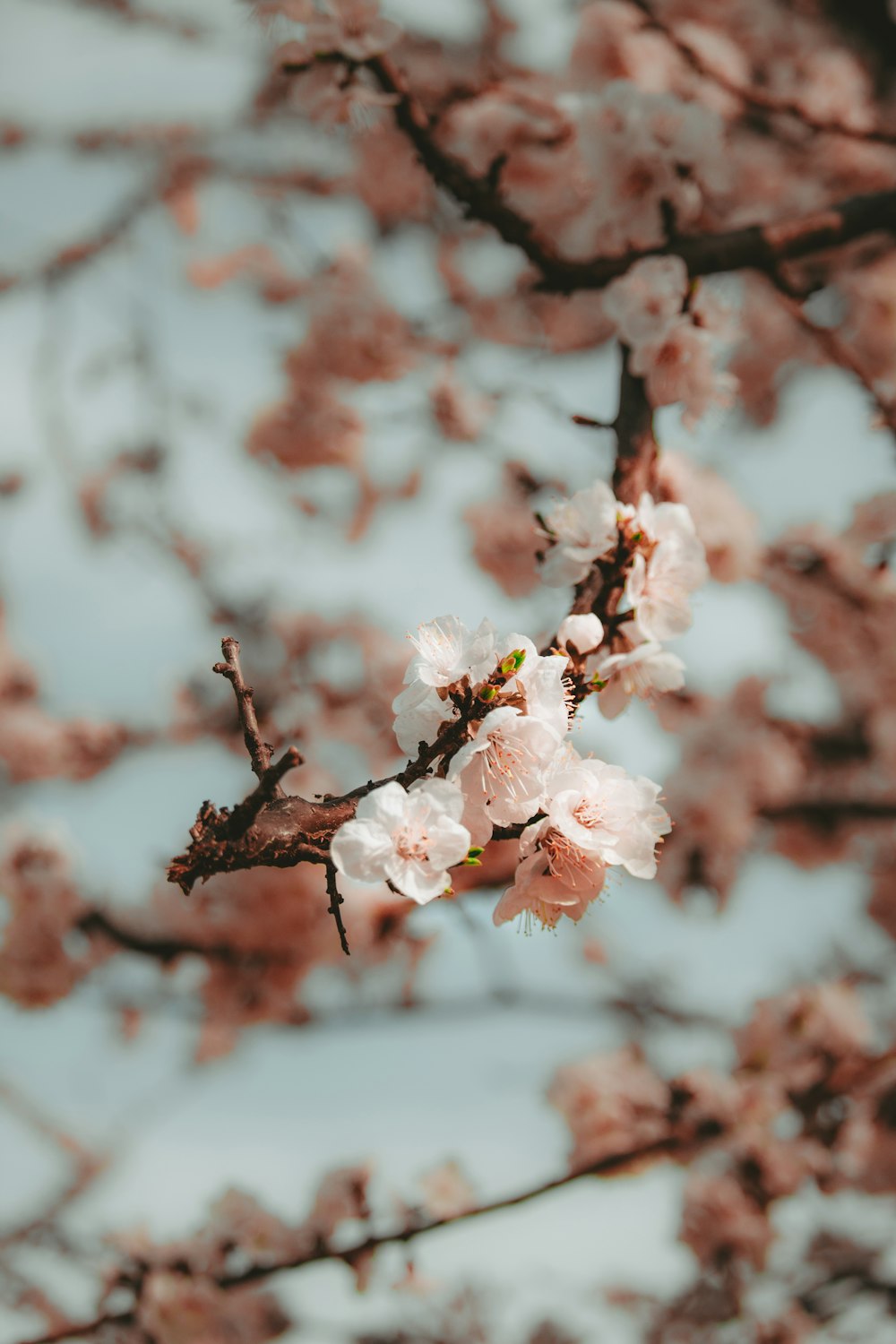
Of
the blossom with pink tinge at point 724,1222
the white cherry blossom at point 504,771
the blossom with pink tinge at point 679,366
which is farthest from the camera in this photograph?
the blossom with pink tinge at point 724,1222

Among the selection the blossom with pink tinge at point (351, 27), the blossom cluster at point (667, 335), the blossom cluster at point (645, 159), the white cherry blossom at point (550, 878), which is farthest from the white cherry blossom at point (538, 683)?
the blossom with pink tinge at point (351, 27)

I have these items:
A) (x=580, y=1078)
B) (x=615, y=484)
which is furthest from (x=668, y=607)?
(x=580, y=1078)

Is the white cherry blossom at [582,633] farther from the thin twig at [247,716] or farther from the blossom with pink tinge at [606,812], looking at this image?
the thin twig at [247,716]

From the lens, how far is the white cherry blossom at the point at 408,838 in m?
0.90

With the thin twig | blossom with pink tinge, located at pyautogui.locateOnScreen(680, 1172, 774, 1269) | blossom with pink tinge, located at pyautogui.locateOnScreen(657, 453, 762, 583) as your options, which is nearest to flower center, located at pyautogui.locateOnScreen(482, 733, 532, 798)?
the thin twig

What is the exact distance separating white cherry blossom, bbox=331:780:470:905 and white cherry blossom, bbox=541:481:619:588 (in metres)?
0.54

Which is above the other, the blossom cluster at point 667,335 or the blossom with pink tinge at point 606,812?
the blossom cluster at point 667,335

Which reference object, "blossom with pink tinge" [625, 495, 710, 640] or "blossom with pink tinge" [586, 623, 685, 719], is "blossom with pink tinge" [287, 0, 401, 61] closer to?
"blossom with pink tinge" [625, 495, 710, 640]

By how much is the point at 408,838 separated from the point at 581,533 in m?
0.62

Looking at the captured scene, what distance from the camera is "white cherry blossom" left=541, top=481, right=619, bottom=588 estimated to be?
4.49 ft

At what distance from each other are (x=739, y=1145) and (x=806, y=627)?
195 centimetres

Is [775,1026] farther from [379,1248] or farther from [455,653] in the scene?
[455,653]

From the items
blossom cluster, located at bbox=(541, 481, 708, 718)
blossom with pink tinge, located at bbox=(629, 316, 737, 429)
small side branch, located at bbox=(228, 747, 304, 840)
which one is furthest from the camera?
blossom with pink tinge, located at bbox=(629, 316, 737, 429)

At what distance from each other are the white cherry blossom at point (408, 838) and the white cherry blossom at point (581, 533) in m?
0.54
